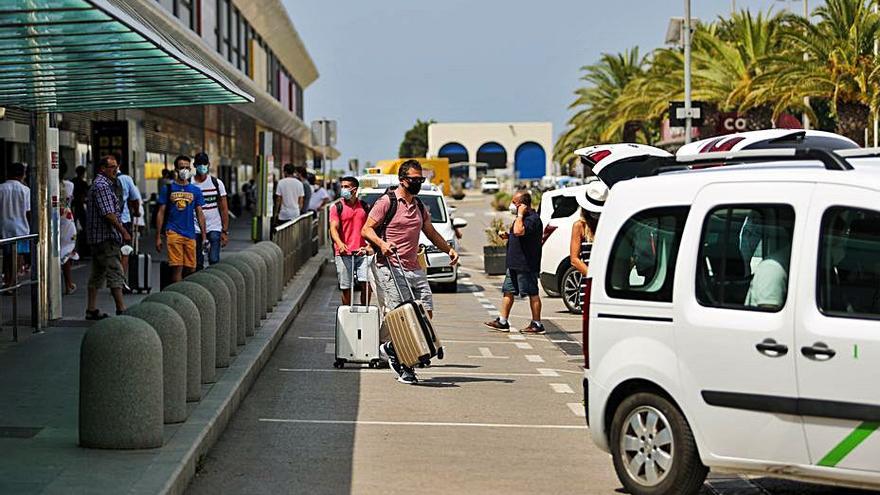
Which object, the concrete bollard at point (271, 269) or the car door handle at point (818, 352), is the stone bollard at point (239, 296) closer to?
the concrete bollard at point (271, 269)

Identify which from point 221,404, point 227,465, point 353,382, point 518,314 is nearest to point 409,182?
point 353,382

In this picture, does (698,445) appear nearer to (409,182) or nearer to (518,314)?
(409,182)

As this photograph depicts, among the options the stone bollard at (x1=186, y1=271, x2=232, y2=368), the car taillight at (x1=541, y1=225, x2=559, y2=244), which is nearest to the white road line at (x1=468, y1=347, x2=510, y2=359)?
the stone bollard at (x1=186, y1=271, x2=232, y2=368)

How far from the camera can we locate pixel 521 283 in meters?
17.2

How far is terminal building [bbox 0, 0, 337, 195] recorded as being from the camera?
26.6 metres

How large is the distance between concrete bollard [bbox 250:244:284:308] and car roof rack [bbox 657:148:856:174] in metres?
8.92

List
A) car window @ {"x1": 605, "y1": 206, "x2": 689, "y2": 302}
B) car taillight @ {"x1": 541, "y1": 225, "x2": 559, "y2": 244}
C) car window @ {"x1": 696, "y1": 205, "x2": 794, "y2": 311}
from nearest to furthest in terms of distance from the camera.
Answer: car window @ {"x1": 696, "y1": 205, "x2": 794, "y2": 311} < car window @ {"x1": 605, "y1": 206, "x2": 689, "y2": 302} < car taillight @ {"x1": 541, "y1": 225, "x2": 559, "y2": 244}

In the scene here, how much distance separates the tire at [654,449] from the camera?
7.52 meters

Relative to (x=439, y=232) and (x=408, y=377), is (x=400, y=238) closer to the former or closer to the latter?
(x=408, y=377)

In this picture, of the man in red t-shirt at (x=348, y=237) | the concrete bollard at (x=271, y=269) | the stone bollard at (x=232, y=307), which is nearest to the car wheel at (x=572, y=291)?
the man in red t-shirt at (x=348, y=237)

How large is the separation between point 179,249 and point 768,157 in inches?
425

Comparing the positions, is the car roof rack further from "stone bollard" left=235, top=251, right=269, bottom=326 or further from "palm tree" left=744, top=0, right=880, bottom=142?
"palm tree" left=744, top=0, right=880, bottom=142

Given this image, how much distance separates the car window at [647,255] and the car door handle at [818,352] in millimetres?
937

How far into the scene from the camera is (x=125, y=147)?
28188mm
